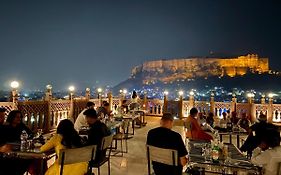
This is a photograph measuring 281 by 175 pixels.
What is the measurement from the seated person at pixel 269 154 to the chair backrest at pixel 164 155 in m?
0.83

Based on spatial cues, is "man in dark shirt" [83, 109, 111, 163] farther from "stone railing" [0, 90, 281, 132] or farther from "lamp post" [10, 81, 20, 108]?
"stone railing" [0, 90, 281, 132]

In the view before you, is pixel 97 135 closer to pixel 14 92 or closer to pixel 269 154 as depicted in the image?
pixel 269 154

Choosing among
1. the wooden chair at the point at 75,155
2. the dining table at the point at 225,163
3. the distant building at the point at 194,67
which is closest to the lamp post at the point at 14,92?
the wooden chair at the point at 75,155

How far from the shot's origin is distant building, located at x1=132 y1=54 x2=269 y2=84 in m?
48.5

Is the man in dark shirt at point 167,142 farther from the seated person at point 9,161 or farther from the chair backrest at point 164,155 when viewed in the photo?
the seated person at point 9,161

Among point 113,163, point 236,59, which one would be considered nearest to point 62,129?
point 113,163

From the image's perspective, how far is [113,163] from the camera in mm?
5434

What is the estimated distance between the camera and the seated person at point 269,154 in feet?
8.87

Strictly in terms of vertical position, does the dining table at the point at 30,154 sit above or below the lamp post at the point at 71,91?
below

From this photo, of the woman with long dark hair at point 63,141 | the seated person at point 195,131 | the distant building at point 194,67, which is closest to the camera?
the woman with long dark hair at point 63,141

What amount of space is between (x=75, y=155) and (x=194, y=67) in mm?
50209

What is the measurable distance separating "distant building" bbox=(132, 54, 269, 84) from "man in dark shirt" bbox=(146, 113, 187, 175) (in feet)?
143

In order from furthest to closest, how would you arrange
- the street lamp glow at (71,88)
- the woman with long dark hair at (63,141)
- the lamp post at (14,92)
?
the street lamp glow at (71,88) < the lamp post at (14,92) < the woman with long dark hair at (63,141)

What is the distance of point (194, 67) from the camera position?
51.6 meters
